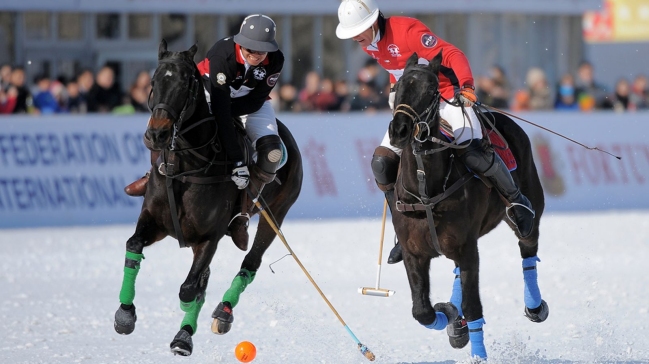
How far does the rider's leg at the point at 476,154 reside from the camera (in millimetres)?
6713

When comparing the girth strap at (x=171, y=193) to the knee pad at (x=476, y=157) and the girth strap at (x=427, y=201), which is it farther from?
the knee pad at (x=476, y=157)

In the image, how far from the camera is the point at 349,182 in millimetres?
15531

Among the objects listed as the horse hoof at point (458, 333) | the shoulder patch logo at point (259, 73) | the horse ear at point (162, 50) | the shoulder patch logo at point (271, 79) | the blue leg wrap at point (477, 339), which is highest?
the horse ear at point (162, 50)

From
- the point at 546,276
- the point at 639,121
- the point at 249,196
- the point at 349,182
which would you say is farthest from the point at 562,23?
the point at 249,196

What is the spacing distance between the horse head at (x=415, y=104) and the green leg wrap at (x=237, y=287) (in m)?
2.26

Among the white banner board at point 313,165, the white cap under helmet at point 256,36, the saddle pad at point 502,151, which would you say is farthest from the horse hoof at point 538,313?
the white banner board at point 313,165

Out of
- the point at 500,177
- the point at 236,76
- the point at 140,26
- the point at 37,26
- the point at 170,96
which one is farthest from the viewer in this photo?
the point at 140,26

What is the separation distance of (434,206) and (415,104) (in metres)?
0.77

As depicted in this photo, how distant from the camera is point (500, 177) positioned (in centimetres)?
693

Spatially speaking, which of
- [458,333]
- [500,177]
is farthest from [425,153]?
[458,333]

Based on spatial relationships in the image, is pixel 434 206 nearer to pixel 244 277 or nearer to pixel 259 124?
pixel 259 124

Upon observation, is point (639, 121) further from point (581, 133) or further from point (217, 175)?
point (217, 175)

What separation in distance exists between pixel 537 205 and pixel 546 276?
10.0ft

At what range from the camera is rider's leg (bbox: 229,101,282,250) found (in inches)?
301
